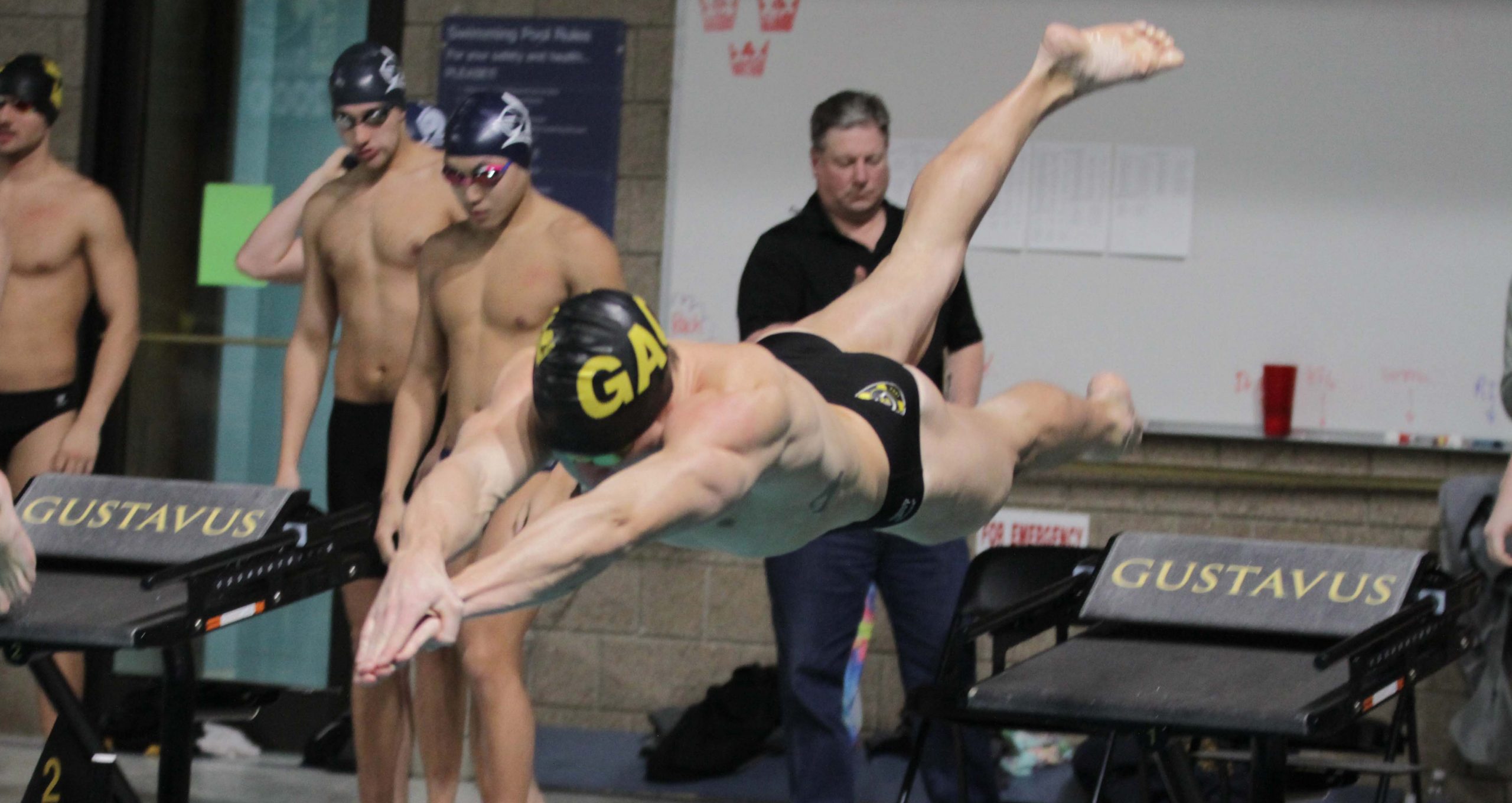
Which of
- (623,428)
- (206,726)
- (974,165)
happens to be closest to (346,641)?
(206,726)

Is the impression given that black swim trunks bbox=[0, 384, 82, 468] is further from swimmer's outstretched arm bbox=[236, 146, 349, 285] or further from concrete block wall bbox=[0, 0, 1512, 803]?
concrete block wall bbox=[0, 0, 1512, 803]

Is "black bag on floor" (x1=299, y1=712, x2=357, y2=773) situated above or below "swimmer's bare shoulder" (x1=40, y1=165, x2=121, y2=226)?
below

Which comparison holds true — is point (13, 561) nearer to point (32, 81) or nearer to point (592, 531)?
point (592, 531)

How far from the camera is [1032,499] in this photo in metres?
4.98

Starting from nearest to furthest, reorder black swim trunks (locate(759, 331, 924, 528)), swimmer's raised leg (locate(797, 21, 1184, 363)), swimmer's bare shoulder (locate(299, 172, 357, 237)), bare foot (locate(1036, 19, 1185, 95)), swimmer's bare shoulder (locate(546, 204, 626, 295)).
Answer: black swim trunks (locate(759, 331, 924, 528))
swimmer's raised leg (locate(797, 21, 1184, 363))
bare foot (locate(1036, 19, 1185, 95))
swimmer's bare shoulder (locate(546, 204, 626, 295))
swimmer's bare shoulder (locate(299, 172, 357, 237))

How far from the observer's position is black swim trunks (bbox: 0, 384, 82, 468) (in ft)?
13.6

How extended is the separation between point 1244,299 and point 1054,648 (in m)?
2.20

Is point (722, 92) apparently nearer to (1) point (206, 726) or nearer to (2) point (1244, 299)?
(2) point (1244, 299)

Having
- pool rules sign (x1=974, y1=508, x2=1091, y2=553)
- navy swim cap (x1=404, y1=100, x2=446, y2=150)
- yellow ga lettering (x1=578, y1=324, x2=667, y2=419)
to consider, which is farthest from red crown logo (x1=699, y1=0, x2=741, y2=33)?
yellow ga lettering (x1=578, y1=324, x2=667, y2=419)

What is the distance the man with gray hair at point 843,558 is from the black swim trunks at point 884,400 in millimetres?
770

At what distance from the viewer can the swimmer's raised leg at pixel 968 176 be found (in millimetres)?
3139

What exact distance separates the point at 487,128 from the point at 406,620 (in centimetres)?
174

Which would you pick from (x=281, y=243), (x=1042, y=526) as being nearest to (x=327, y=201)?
(x=281, y=243)

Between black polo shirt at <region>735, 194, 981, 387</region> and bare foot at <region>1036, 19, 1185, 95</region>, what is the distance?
25.1 inches
